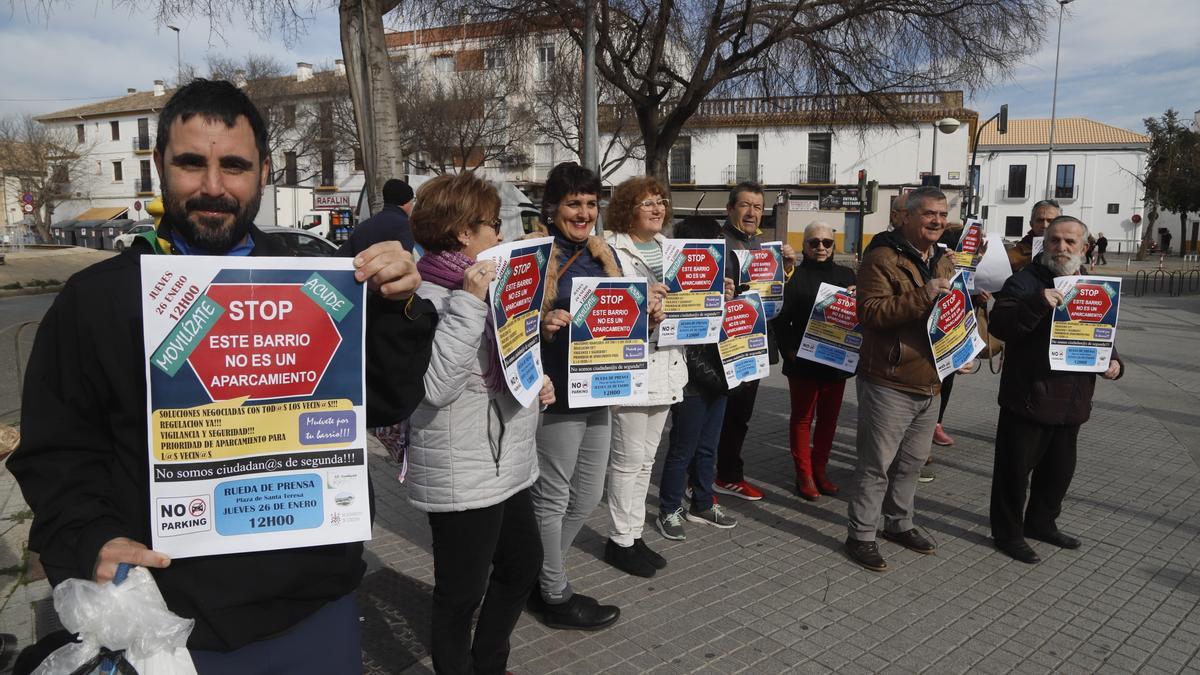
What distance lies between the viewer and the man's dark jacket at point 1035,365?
449 cm

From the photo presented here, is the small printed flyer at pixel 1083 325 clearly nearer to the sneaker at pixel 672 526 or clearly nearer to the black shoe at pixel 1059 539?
the black shoe at pixel 1059 539

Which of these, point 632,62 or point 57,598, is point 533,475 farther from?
point 632,62

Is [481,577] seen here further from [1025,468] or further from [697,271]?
[1025,468]

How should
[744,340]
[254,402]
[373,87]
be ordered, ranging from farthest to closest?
[373,87], [744,340], [254,402]

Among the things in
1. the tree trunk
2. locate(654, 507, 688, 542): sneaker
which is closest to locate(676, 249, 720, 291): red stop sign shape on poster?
locate(654, 507, 688, 542): sneaker

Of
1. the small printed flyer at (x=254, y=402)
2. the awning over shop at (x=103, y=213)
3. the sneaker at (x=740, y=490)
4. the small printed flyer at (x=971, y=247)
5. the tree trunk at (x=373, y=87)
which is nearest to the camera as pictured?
the small printed flyer at (x=254, y=402)

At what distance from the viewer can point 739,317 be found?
511cm

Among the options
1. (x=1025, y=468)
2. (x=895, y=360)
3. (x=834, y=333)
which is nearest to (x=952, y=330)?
(x=895, y=360)

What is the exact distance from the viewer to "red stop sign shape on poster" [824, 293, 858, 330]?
5.50m

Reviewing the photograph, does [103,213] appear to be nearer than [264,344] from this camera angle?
No

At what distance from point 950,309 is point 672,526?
6.84 feet

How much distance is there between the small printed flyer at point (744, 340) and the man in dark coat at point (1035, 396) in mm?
1404

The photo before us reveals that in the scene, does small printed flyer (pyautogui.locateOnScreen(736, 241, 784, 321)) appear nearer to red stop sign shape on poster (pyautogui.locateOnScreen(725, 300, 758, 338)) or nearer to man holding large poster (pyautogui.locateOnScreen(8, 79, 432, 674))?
red stop sign shape on poster (pyautogui.locateOnScreen(725, 300, 758, 338))

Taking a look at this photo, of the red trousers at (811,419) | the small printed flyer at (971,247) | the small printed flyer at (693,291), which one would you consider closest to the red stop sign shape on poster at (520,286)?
the small printed flyer at (693,291)
